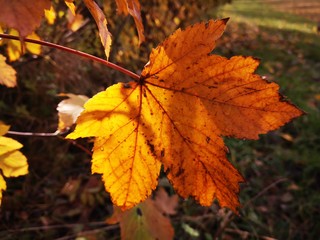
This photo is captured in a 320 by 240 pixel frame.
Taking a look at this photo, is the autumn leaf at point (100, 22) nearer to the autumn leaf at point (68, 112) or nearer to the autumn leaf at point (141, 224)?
the autumn leaf at point (68, 112)

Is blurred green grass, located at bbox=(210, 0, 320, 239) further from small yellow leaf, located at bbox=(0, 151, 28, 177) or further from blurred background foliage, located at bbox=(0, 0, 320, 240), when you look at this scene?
small yellow leaf, located at bbox=(0, 151, 28, 177)

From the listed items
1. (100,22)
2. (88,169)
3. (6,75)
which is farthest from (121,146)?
(88,169)

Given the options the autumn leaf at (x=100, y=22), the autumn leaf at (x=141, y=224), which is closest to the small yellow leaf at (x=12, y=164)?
the autumn leaf at (x=141, y=224)

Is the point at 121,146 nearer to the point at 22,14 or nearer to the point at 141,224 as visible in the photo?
the point at 22,14

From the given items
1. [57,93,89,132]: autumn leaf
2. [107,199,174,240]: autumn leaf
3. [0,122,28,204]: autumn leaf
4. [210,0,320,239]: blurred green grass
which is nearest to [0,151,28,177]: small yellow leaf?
[0,122,28,204]: autumn leaf

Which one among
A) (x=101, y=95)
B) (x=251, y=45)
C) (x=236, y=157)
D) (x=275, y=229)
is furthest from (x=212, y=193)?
(x=251, y=45)
